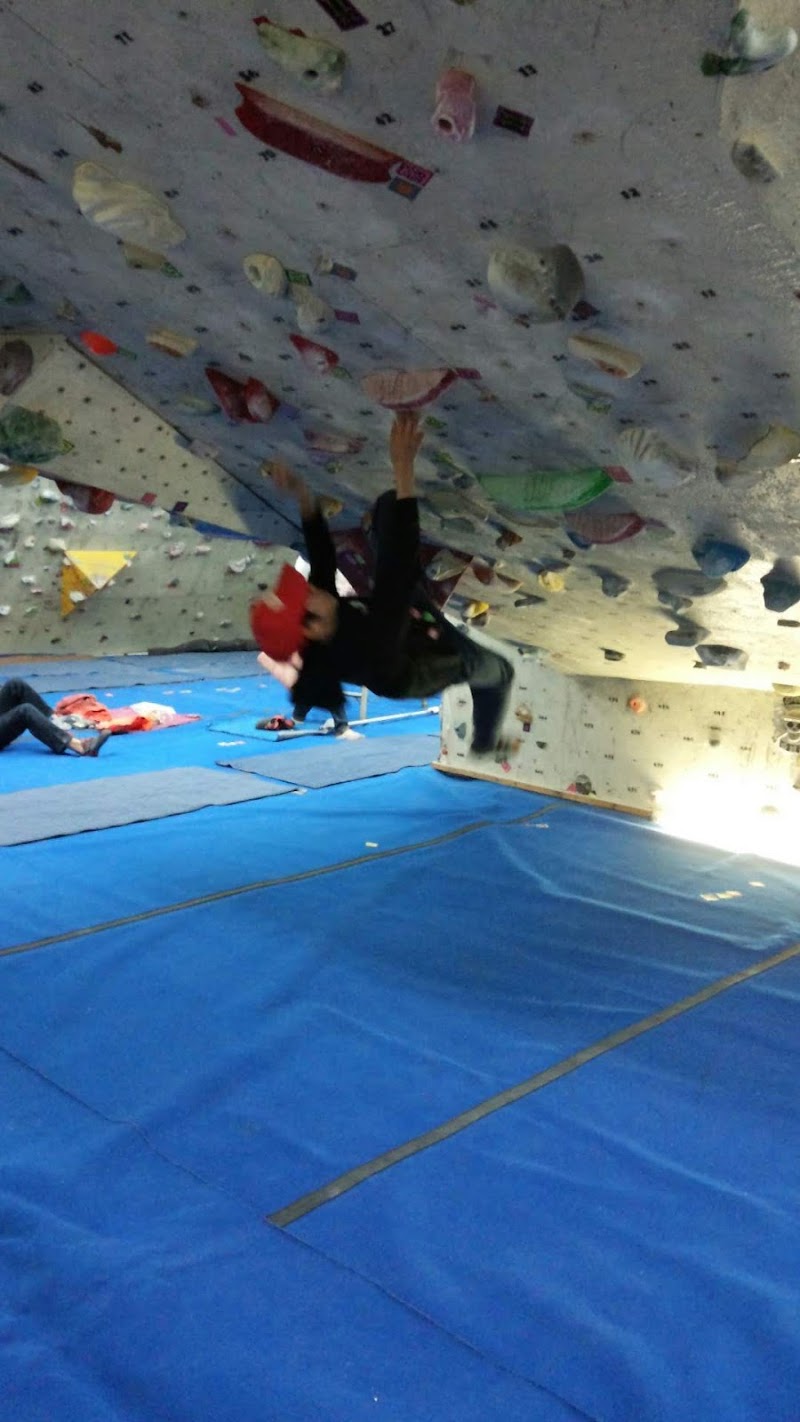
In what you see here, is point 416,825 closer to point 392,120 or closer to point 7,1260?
point 7,1260

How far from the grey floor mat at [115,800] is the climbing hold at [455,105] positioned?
271cm

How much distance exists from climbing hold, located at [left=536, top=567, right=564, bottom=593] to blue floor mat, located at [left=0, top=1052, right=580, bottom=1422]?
6.52ft

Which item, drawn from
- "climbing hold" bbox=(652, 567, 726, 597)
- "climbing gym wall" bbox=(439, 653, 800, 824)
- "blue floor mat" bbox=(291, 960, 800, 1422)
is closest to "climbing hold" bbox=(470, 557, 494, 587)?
"climbing gym wall" bbox=(439, 653, 800, 824)

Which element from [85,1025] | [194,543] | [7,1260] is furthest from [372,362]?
[194,543]

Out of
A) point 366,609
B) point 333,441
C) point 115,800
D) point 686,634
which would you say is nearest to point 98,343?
point 333,441

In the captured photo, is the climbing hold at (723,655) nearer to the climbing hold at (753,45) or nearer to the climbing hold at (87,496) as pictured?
the climbing hold at (87,496)

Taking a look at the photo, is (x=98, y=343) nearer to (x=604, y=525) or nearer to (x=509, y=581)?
(x=604, y=525)

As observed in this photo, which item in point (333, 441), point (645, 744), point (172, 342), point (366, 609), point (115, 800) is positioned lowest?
point (115, 800)

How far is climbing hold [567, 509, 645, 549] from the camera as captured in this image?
2484mm

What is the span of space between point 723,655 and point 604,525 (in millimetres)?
993

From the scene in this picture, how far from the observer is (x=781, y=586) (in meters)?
2.49

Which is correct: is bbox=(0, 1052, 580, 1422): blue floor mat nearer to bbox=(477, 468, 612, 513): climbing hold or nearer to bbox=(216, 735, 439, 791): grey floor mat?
bbox=(477, 468, 612, 513): climbing hold

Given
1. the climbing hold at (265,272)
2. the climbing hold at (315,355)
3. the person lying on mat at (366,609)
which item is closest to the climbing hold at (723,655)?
the person lying on mat at (366,609)

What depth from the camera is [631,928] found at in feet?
10.1
